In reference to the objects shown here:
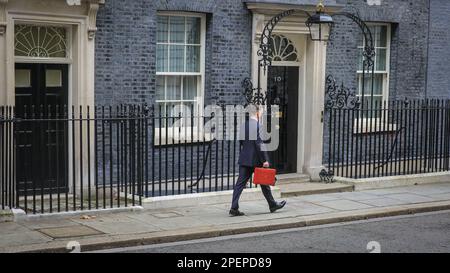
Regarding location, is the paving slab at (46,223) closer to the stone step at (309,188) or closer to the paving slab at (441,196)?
the stone step at (309,188)

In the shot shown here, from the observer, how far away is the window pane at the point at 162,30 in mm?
13898

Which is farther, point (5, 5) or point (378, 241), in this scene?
point (5, 5)

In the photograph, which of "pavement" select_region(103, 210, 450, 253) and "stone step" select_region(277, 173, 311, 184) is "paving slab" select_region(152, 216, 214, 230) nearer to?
"pavement" select_region(103, 210, 450, 253)

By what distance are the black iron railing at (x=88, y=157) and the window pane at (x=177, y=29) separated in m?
1.59

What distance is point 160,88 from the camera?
46.2 ft

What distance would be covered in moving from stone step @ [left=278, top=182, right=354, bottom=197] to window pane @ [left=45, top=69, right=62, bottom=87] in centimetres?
443

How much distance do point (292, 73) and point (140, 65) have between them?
3.73 m

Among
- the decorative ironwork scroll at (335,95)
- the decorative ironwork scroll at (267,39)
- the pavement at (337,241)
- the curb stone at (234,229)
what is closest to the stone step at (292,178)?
the decorative ironwork scroll at (335,95)

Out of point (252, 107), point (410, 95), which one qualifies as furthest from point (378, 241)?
point (410, 95)

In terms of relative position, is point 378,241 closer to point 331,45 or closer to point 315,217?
point 315,217

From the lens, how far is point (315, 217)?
462 inches

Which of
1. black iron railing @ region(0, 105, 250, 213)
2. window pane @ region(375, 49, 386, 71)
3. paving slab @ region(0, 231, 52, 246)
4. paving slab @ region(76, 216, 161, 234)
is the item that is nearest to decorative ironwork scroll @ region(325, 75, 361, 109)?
window pane @ region(375, 49, 386, 71)

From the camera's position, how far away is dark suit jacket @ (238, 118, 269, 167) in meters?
11.6

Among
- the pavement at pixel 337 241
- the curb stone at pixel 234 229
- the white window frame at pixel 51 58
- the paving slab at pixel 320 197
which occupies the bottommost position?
the pavement at pixel 337 241
